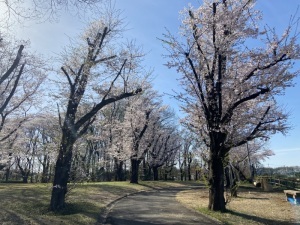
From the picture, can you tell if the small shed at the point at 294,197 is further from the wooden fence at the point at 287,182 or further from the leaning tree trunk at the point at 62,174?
the leaning tree trunk at the point at 62,174

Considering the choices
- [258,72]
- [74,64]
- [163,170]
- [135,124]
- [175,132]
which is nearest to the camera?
[258,72]

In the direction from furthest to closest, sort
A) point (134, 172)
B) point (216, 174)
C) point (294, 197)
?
point (134, 172) → point (294, 197) → point (216, 174)

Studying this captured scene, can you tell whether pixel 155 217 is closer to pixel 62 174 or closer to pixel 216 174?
pixel 216 174

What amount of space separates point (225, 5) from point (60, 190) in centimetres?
1130

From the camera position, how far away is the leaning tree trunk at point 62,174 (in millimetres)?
11985

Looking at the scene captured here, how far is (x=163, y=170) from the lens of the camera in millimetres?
60281

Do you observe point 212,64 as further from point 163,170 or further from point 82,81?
point 163,170

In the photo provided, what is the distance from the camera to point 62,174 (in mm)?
12273

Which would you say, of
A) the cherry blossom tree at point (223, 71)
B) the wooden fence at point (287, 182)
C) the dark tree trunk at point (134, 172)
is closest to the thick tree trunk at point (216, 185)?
the cherry blossom tree at point (223, 71)

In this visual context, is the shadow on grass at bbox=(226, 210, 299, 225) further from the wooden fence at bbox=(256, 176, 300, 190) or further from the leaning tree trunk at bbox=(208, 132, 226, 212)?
the wooden fence at bbox=(256, 176, 300, 190)

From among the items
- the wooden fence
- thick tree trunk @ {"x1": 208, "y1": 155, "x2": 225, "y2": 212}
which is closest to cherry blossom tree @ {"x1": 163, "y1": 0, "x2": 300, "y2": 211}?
thick tree trunk @ {"x1": 208, "y1": 155, "x2": 225, "y2": 212}

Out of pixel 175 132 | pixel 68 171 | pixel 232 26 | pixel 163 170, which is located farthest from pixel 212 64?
pixel 163 170

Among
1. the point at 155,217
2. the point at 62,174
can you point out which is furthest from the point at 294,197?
the point at 62,174

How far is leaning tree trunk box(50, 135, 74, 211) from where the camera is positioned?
39.3 feet
